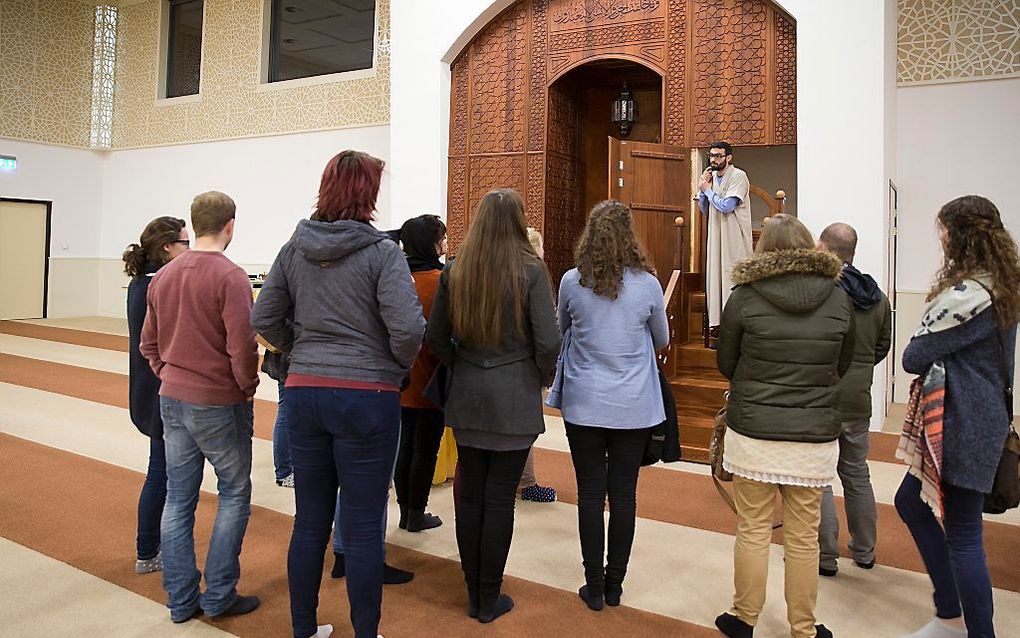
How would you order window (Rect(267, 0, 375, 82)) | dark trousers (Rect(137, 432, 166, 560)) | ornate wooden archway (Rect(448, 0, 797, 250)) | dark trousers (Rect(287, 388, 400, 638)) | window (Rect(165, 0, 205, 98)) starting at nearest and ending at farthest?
dark trousers (Rect(287, 388, 400, 638))
dark trousers (Rect(137, 432, 166, 560))
ornate wooden archway (Rect(448, 0, 797, 250))
window (Rect(267, 0, 375, 82))
window (Rect(165, 0, 205, 98))

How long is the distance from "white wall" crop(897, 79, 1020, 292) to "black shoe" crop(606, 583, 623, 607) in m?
5.33

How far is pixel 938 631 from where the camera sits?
8.49 feet

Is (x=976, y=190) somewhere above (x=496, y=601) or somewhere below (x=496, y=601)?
above

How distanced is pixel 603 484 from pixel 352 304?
118cm

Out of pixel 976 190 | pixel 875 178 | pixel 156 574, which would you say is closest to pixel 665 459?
pixel 156 574

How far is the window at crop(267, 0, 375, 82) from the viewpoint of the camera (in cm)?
1104

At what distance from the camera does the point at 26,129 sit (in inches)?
496

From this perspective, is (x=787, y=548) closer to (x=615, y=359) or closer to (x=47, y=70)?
(x=615, y=359)

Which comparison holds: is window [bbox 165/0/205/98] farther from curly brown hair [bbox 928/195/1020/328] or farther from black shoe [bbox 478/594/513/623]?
curly brown hair [bbox 928/195/1020/328]

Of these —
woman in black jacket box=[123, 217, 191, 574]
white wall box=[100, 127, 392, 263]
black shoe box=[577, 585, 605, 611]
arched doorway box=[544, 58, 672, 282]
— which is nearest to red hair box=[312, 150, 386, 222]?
woman in black jacket box=[123, 217, 191, 574]

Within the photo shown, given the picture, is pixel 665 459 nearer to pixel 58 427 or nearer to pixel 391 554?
pixel 391 554

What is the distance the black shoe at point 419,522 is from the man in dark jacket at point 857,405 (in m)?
1.73

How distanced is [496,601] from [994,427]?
170 centimetres

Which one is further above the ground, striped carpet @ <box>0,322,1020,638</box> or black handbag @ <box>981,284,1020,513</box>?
black handbag @ <box>981,284,1020,513</box>
